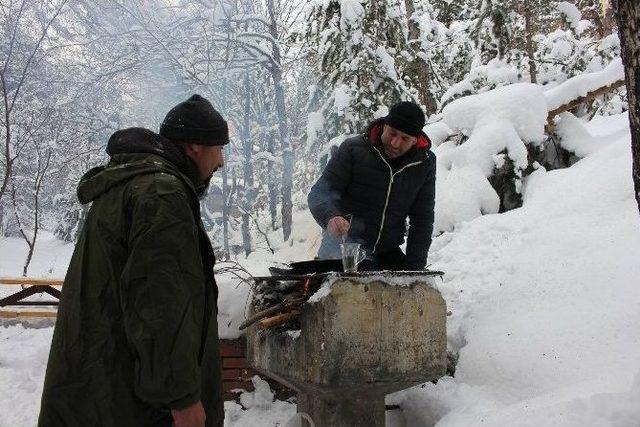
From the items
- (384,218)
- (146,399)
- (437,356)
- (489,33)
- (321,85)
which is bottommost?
(437,356)

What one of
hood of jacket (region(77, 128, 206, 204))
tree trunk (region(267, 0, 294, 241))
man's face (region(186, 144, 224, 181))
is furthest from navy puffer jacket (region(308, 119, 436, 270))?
tree trunk (region(267, 0, 294, 241))

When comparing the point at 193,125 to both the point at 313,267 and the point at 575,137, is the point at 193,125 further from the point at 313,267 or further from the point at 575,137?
the point at 575,137

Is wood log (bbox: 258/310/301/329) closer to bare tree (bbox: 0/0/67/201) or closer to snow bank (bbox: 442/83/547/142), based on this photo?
snow bank (bbox: 442/83/547/142)

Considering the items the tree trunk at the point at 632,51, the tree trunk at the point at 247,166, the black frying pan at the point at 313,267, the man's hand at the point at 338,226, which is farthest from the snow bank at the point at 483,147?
the tree trunk at the point at 247,166

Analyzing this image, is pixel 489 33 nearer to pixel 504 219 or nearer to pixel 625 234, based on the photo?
pixel 504 219

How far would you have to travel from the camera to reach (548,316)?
13.2 feet

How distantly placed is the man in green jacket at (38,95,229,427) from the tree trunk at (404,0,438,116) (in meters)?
9.12

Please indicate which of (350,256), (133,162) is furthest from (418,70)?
(133,162)

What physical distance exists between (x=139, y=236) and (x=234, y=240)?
18823 mm

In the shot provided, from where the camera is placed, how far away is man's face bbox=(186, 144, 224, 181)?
2.17m

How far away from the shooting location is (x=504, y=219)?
20.4 feet

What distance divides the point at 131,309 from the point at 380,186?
102 inches

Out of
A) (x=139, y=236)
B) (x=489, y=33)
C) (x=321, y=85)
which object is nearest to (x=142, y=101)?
(x=321, y=85)

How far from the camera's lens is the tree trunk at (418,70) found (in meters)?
10.8
